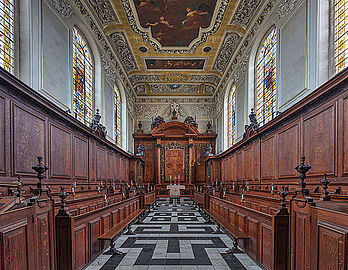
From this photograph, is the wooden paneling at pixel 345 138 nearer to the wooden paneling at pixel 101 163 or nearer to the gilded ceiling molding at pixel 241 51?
the gilded ceiling molding at pixel 241 51

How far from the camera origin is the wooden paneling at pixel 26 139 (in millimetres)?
4875

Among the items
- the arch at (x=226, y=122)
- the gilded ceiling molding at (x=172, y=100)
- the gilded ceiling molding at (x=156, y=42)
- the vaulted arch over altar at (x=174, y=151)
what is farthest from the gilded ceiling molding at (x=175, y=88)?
the gilded ceiling molding at (x=156, y=42)

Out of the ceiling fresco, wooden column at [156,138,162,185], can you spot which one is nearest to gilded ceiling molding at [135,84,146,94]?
the ceiling fresco

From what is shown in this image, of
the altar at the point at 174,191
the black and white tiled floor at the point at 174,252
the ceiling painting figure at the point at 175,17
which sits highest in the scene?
the ceiling painting figure at the point at 175,17

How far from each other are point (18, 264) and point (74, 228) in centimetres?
140

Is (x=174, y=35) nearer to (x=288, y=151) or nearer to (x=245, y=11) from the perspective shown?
(x=245, y=11)

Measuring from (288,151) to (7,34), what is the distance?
26.9ft

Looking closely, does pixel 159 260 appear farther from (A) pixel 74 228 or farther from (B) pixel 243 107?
(B) pixel 243 107

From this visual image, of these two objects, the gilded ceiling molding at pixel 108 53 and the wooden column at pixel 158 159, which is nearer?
the gilded ceiling molding at pixel 108 53

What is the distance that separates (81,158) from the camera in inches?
337

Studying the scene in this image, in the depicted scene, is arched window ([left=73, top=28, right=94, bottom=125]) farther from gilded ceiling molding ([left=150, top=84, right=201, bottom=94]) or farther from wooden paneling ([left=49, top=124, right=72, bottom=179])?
gilded ceiling molding ([left=150, top=84, right=201, bottom=94])

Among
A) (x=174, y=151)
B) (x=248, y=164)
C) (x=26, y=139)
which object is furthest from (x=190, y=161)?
(x=26, y=139)

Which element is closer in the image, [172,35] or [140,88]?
[172,35]

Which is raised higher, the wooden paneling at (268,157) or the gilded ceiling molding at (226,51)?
the gilded ceiling molding at (226,51)
